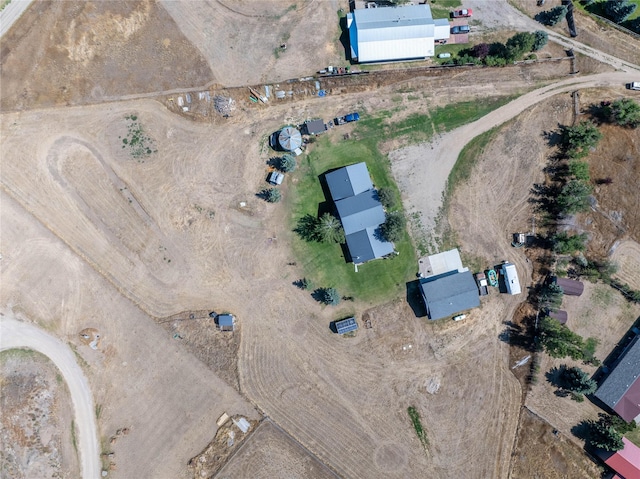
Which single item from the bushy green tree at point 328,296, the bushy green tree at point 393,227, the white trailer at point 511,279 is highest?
the bushy green tree at point 393,227

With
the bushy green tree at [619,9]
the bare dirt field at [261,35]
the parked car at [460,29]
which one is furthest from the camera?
the bare dirt field at [261,35]

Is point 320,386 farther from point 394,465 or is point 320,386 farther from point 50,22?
point 50,22

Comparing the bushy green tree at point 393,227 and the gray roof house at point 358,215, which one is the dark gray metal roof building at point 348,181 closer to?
the gray roof house at point 358,215

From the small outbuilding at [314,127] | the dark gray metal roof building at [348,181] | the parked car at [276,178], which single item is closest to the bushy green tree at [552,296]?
the dark gray metal roof building at [348,181]

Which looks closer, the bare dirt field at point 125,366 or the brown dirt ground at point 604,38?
the bare dirt field at point 125,366

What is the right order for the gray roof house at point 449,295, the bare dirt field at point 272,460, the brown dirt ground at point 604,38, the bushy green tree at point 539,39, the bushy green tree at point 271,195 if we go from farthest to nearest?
the brown dirt ground at point 604,38, the bushy green tree at point 539,39, the bushy green tree at point 271,195, the bare dirt field at point 272,460, the gray roof house at point 449,295

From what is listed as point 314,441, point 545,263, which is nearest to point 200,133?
point 314,441

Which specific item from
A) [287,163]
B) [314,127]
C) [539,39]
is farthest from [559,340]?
[314,127]

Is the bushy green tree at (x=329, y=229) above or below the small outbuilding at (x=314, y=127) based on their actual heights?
below
